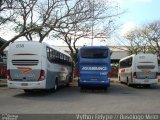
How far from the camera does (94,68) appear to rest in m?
28.6

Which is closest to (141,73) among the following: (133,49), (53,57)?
(53,57)

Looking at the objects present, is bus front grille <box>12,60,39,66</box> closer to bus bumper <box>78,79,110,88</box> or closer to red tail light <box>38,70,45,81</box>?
red tail light <box>38,70,45,81</box>

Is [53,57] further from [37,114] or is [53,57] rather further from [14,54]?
[37,114]

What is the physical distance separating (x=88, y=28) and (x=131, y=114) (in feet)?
73.2

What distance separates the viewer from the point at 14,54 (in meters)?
24.7

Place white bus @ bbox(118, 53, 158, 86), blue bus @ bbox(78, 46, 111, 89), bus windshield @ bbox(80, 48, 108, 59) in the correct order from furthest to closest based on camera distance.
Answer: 1. white bus @ bbox(118, 53, 158, 86)
2. bus windshield @ bbox(80, 48, 108, 59)
3. blue bus @ bbox(78, 46, 111, 89)

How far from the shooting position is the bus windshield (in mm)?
28859

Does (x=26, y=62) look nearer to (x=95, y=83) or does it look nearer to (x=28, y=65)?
(x=28, y=65)

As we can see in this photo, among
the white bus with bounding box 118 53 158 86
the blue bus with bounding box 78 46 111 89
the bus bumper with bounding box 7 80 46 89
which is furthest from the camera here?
the white bus with bounding box 118 53 158 86

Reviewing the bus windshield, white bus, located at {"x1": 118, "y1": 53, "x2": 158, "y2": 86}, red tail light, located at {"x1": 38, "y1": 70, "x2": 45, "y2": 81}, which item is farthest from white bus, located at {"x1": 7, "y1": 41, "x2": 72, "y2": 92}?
white bus, located at {"x1": 118, "y1": 53, "x2": 158, "y2": 86}

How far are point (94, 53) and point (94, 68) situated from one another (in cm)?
106

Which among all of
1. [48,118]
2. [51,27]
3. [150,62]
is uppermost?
[51,27]

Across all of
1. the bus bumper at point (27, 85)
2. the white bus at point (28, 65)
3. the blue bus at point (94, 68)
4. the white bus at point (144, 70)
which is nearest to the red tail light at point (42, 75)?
the white bus at point (28, 65)

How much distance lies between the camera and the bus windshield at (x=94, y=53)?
28859 millimetres
